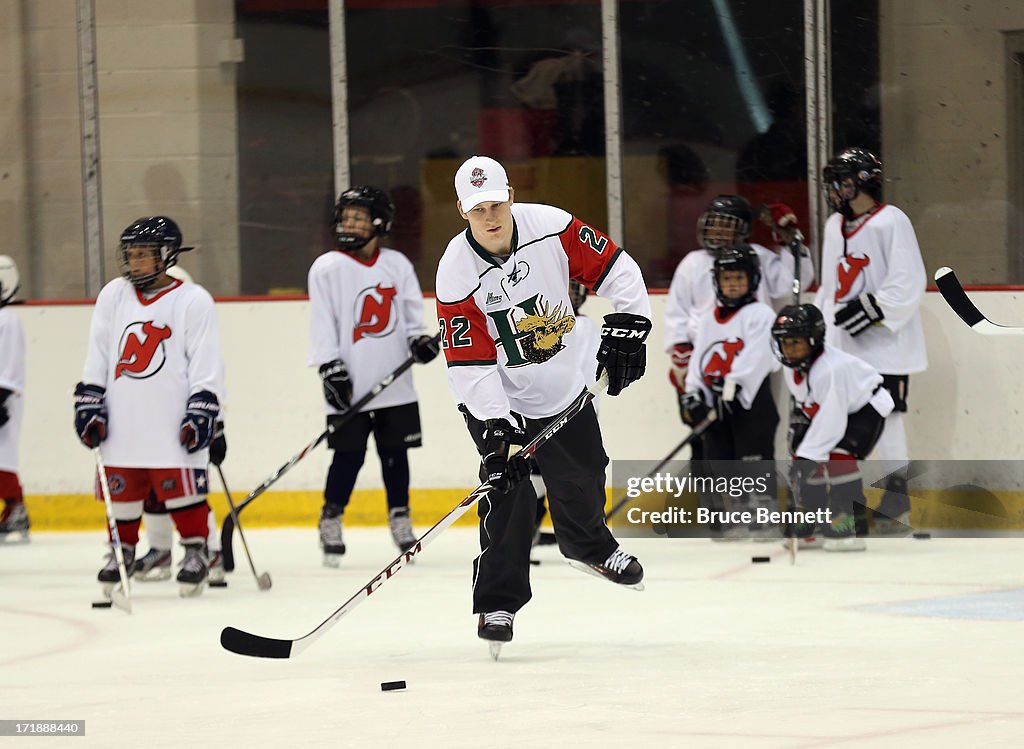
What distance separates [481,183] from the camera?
381cm

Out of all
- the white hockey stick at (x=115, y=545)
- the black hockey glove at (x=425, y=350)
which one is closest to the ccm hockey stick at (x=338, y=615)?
the white hockey stick at (x=115, y=545)

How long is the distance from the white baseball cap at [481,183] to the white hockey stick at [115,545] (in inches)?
69.9

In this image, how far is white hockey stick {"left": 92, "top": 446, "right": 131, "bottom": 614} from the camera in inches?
194

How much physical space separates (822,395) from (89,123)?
11.8ft

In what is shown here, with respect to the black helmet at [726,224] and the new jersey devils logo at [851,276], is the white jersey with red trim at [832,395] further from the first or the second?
the black helmet at [726,224]

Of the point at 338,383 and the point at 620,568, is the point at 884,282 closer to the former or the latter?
the point at 338,383

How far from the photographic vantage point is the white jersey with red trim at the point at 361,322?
603 cm

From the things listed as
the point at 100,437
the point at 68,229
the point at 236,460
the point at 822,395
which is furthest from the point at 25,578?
A: the point at 822,395

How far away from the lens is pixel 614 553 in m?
4.13

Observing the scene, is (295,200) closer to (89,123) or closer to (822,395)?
(89,123)

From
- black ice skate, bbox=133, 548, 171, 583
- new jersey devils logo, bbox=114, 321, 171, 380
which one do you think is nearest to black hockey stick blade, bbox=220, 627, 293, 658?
new jersey devils logo, bbox=114, 321, 171, 380

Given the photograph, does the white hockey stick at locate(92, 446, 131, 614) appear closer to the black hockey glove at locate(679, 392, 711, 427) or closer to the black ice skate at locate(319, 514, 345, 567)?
the black ice skate at locate(319, 514, 345, 567)

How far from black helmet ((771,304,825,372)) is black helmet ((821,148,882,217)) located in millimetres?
658

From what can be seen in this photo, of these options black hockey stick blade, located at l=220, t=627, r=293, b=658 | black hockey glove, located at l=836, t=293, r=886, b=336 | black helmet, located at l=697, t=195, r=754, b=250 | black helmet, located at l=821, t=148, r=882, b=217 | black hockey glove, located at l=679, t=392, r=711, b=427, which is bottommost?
black hockey stick blade, located at l=220, t=627, r=293, b=658
